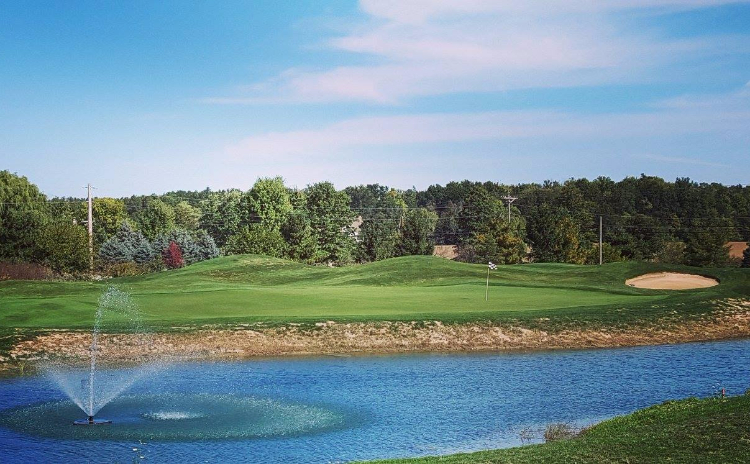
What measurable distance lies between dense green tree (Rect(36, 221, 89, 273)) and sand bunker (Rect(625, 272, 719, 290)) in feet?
150

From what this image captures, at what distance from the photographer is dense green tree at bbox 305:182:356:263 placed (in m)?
111

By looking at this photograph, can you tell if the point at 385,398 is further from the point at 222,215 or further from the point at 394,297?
the point at 222,215

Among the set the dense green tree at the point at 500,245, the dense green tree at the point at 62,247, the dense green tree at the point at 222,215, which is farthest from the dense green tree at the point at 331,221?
the dense green tree at the point at 62,247

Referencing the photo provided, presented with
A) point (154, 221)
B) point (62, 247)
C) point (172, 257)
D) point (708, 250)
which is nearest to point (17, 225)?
point (62, 247)

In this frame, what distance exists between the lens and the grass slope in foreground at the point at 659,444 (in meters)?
15.3

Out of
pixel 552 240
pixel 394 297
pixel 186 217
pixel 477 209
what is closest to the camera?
pixel 394 297

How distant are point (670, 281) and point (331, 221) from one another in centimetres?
5945

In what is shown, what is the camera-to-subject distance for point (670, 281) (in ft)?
192

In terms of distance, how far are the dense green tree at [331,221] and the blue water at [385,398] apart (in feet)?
249

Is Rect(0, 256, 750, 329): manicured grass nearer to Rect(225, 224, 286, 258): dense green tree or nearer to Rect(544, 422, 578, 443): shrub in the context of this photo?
Rect(544, 422, 578, 443): shrub

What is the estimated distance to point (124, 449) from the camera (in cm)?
1988

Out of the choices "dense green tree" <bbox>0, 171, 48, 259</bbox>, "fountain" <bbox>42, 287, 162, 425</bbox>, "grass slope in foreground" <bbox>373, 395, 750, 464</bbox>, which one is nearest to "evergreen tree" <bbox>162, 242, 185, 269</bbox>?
"dense green tree" <bbox>0, 171, 48, 259</bbox>

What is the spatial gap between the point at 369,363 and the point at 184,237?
7134 centimetres

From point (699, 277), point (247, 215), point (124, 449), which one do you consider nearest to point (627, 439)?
point (124, 449)
